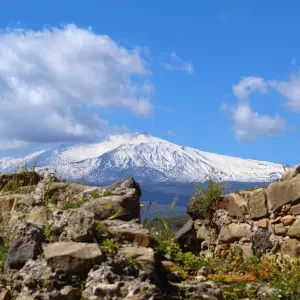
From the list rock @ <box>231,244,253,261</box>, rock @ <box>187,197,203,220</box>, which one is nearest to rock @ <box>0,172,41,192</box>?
rock @ <box>187,197,203,220</box>

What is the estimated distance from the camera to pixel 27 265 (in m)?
6.53

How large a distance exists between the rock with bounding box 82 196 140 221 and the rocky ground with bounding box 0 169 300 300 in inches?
0.6

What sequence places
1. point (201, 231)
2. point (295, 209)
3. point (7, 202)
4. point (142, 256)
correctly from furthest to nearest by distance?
1. point (201, 231)
2. point (7, 202)
3. point (295, 209)
4. point (142, 256)

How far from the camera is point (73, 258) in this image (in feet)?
20.9

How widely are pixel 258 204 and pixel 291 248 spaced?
1112 mm

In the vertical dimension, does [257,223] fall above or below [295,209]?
below

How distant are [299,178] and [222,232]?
211cm

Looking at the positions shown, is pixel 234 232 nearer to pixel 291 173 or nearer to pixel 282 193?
pixel 282 193

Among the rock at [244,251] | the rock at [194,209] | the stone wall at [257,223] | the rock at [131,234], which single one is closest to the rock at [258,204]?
the stone wall at [257,223]

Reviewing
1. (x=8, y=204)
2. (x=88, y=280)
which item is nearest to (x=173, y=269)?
(x=88, y=280)

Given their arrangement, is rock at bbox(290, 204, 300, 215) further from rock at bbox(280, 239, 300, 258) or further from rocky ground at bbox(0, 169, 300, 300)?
rock at bbox(280, 239, 300, 258)

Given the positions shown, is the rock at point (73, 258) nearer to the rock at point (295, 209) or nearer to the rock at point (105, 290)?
the rock at point (105, 290)

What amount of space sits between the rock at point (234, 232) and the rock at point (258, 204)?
276mm

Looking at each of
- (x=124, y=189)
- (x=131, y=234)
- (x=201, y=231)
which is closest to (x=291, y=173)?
(x=201, y=231)
